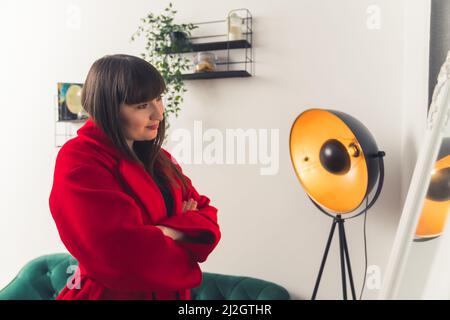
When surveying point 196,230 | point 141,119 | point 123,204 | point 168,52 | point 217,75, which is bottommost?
point 196,230

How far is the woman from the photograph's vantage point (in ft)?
3.01

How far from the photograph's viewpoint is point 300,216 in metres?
1.73

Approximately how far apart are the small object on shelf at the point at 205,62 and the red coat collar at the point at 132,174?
85 centimetres

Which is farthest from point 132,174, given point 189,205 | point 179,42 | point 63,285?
point 63,285

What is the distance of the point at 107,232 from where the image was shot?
2.98ft

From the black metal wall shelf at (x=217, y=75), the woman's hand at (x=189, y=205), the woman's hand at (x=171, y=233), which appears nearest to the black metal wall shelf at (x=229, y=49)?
the black metal wall shelf at (x=217, y=75)

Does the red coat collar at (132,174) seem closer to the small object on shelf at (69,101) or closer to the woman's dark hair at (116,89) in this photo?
the woman's dark hair at (116,89)

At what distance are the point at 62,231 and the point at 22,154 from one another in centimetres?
160

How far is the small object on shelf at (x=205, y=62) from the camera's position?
1762mm

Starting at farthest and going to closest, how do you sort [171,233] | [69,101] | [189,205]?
[69,101]
[189,205]
[171,233]

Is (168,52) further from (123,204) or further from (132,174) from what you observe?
(123,204)

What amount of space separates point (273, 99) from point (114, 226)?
1106 millimetres
